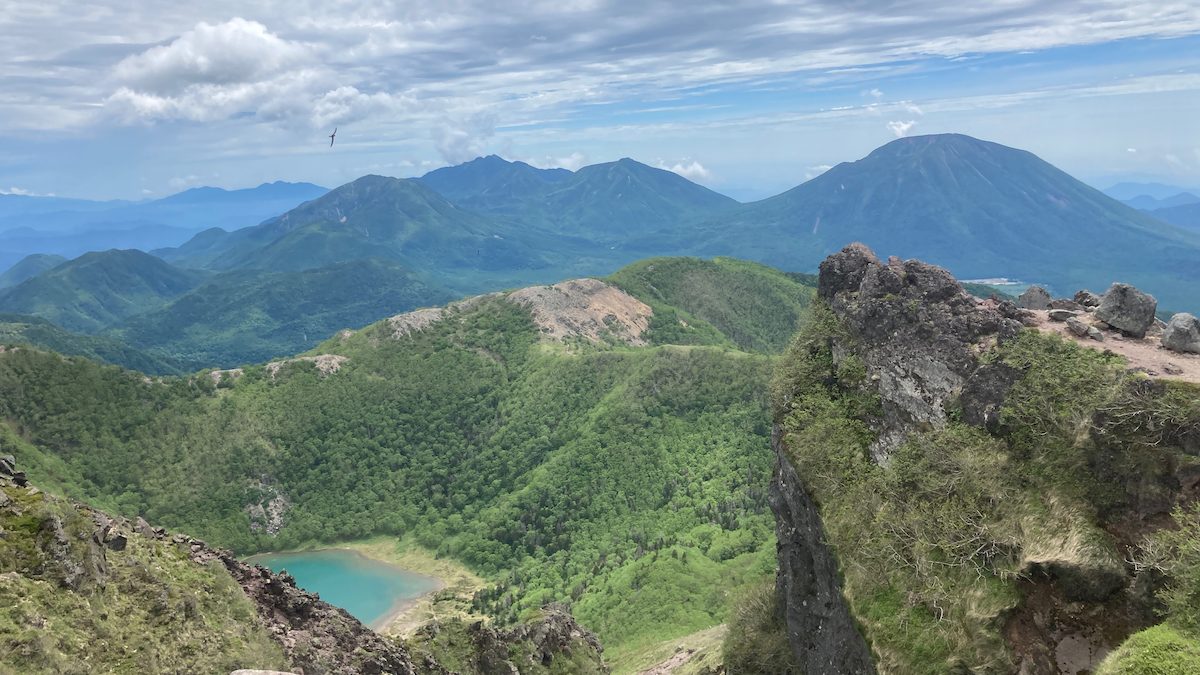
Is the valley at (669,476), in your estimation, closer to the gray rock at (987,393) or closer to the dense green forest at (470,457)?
the gray rock at (987,393)

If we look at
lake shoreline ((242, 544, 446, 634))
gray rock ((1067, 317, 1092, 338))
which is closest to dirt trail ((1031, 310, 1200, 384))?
gray rock ((1067, 317, 1092, 338))

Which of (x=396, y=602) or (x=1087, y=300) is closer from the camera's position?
(x=1087, y=300)

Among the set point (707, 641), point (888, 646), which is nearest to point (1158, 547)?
point (888, 646)

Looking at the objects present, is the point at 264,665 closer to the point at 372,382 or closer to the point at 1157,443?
the point at 1157,443

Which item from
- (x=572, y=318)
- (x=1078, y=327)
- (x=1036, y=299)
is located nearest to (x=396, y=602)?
(x=572, y=318)

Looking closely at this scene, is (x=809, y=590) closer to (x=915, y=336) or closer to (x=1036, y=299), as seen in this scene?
(x=915, y=336)

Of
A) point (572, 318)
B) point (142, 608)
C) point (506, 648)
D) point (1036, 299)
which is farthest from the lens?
point (572, 318)

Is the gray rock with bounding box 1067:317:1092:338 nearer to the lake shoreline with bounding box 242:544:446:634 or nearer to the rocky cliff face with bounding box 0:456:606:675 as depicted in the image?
the rocky cliff face with bounding box 0:456:606:675

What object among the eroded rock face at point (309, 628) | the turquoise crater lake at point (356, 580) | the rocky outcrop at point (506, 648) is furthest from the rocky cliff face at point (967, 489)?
the turquoise crater lake at point (356, 580)
